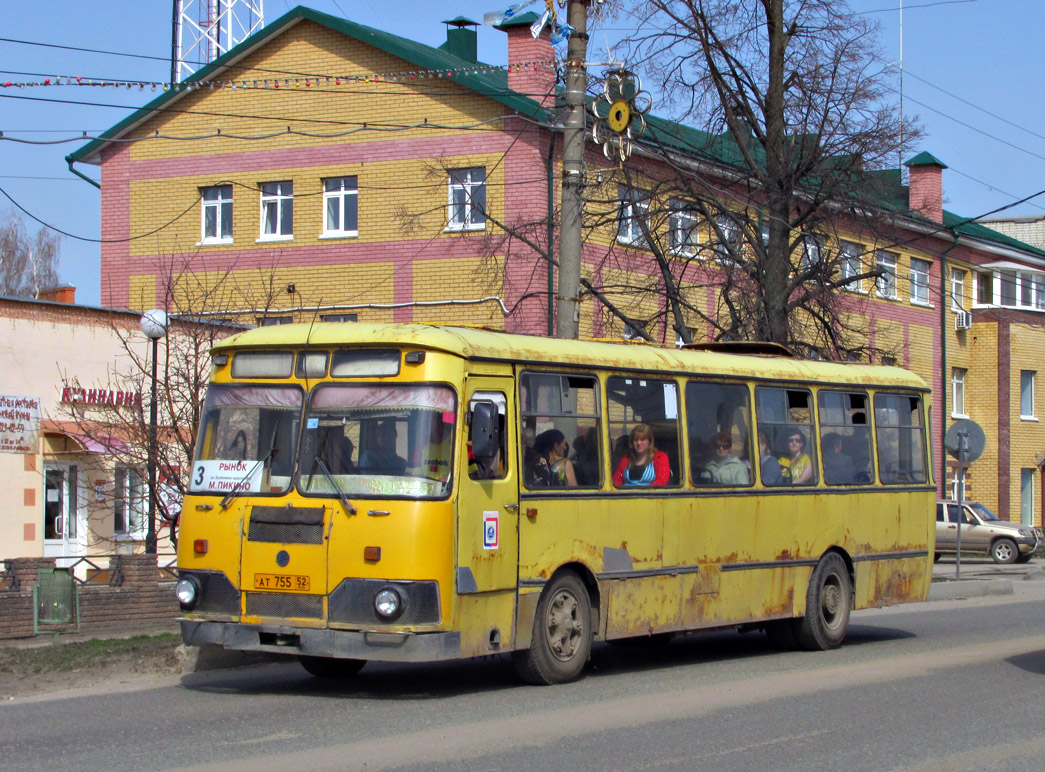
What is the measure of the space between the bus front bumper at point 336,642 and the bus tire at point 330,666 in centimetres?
122

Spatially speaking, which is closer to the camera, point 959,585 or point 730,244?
point 959,585

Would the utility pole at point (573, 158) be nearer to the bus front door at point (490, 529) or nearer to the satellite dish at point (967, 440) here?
the bus front door at point (490, 529)

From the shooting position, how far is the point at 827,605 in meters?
14.1

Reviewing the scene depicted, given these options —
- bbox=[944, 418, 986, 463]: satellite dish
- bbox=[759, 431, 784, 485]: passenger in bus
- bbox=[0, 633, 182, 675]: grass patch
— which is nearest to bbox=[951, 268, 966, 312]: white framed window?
bbox=[944, 418, 986, 463]: satellite dish

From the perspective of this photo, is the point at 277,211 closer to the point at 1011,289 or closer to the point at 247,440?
the point at 247,440

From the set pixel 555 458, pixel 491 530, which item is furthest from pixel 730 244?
pixel 491 530

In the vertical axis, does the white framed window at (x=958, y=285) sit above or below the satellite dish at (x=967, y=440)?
above

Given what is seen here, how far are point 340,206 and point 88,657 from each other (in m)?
21.3

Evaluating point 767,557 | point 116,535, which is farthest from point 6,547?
point 767,557

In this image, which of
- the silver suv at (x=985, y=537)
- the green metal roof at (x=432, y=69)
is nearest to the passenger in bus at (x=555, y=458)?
the green metal roof at (x=432, y=69)

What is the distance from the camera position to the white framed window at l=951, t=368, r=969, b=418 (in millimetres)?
45938

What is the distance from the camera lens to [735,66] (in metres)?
24.8

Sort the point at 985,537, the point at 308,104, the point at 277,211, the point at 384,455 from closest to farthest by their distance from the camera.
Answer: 1. the point at 384,455
2. the point at 308,104
3. the point at 277,211
4. the point at 985,537

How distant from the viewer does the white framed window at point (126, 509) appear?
21109mm
